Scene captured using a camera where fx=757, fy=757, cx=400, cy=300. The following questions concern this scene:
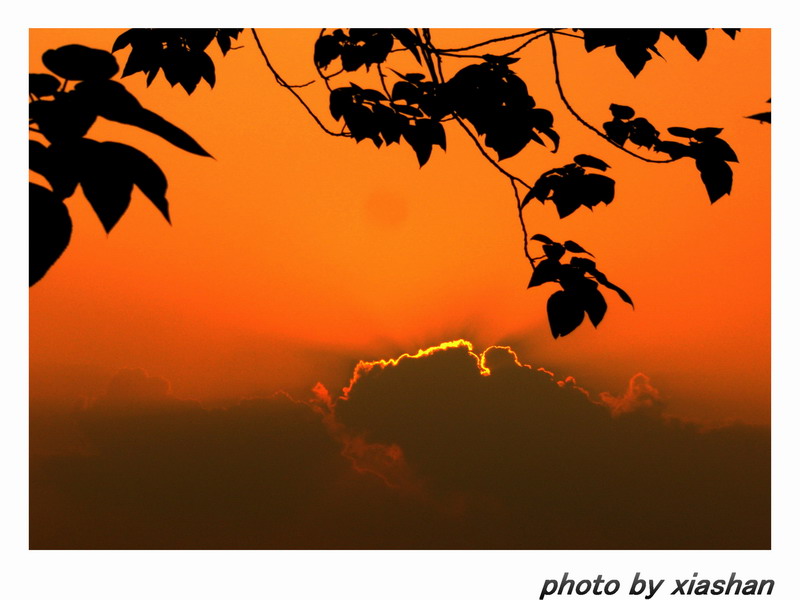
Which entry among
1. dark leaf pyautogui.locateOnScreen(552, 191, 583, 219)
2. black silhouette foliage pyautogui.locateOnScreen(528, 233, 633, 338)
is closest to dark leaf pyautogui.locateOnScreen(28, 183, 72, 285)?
black silhouette foliage pyautogui.locateOnScreen(528, 233, 633, 338)

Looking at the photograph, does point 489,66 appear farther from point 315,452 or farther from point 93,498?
point 93,498

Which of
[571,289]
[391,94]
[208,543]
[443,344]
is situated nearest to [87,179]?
[571,289]

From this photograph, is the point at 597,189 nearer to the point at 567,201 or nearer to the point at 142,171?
the point at 567,201

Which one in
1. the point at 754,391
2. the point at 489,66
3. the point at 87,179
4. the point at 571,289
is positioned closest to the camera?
the point at 87,179

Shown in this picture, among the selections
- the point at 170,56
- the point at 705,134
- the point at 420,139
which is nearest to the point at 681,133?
the point at 705,134

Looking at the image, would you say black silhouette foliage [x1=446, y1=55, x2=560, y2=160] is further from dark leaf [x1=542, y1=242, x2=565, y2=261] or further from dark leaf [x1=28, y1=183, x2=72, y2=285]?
dark leaf [x1=28, y1=183, x2=72, y2=285]
